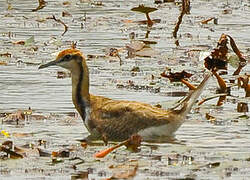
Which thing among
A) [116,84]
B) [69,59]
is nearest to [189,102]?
[69,59]

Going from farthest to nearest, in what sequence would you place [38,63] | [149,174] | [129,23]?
[129,23]
[38,63]
[149,174]

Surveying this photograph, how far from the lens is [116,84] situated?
13.4 meters

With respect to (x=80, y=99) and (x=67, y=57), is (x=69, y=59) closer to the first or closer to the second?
(x=67, y=57)

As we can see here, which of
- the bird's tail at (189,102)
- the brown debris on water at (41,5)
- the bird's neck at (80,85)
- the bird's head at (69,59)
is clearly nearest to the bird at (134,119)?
the bird's tail at (189,102)

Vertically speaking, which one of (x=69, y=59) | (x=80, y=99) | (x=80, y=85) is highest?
(x=69, y=59)

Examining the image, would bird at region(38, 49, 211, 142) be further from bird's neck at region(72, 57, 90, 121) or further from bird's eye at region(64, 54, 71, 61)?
bird's eye at region(64, 54, 71, 61)

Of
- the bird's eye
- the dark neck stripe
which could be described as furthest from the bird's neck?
the bird's eye

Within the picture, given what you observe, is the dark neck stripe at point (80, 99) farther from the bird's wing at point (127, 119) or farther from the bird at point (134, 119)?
the bird's wing at point (127, 119)

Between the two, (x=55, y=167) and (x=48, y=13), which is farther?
(x=48, y=13)

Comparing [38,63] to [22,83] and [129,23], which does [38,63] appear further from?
[129,23]

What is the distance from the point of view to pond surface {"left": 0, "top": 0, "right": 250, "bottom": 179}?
9719 millimetres

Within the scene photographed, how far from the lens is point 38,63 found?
14.6 meters

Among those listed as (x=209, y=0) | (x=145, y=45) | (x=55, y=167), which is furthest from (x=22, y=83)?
(x=209, y=0)

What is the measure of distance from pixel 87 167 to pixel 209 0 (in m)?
11.4
